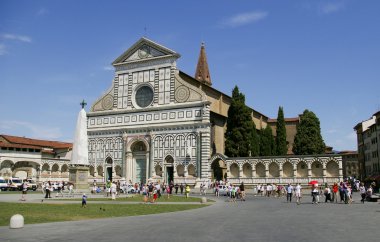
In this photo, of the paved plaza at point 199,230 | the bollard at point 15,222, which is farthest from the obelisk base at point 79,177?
the bollard at point 15,222

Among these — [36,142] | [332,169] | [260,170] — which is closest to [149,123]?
[260,170]

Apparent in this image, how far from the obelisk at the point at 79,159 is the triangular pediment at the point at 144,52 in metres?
22.4

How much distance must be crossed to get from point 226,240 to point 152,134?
147 ft

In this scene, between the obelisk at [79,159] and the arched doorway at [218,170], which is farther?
the arched doorway at [218,170]

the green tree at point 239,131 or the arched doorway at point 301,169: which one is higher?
the green tree at point 239,131

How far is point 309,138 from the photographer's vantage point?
188 ft

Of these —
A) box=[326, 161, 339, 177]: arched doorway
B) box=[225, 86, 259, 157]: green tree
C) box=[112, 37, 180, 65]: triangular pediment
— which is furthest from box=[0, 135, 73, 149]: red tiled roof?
box=[326, 161, 339, 177]: arched doorway

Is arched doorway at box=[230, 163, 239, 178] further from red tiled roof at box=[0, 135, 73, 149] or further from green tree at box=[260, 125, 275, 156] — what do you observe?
red tiled roof at box=[0, 135, 73, 149]

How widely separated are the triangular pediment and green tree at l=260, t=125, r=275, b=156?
17.2 meters

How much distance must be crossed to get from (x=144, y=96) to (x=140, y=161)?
9.34m

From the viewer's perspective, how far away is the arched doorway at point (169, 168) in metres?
53.6

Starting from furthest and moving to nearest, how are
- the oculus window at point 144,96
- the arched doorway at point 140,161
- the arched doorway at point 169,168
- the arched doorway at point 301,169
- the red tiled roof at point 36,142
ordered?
the red tiled roof at point 36,142, the oculus window at point 144,96, the arched doorway at point 140,161, the arched doorway at point 169,168, the arched doorway at point 301,169

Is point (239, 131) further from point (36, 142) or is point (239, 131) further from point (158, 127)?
point (36, 142)

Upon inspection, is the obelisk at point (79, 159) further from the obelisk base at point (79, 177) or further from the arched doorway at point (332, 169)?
the arched doorway at point (332, 169)
